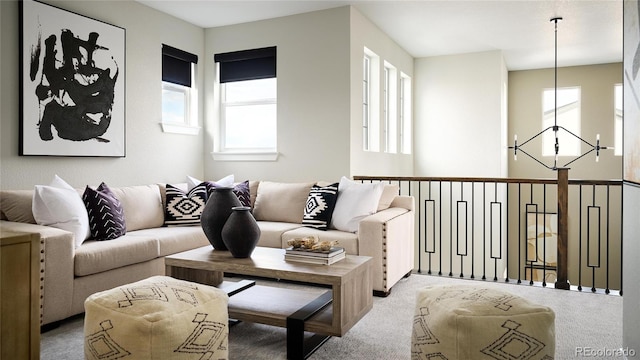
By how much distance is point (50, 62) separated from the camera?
3688 millimetres

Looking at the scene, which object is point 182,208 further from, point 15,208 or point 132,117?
point 15,208

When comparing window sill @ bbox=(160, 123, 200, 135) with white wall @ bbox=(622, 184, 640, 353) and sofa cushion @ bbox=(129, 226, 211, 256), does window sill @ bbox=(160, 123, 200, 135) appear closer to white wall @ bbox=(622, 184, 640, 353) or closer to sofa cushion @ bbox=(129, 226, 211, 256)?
sofa cushion @ bbox=(129, 226, 211, 256)

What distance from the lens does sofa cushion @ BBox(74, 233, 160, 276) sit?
9.52 ft

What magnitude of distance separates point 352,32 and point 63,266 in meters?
3.37

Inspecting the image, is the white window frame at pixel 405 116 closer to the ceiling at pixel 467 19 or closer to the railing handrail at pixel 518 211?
the ceiling at pixel 467 19

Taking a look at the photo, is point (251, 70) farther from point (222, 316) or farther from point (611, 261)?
point (611, 261)

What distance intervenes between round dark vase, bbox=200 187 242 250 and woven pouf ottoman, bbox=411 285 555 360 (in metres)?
1.46

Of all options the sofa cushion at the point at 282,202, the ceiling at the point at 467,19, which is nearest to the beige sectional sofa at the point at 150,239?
the sofa cushion at the point at 282,202

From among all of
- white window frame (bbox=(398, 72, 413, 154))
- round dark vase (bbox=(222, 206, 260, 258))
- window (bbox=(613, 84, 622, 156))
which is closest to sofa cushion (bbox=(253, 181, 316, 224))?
round dark vase (bbox=(222, 206, 260, 258))

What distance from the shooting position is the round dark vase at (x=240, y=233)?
2.67 m

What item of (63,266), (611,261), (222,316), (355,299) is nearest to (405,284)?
(355,299)

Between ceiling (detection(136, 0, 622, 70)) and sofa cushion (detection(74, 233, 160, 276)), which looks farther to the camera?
ceiling (detection(136, 0, 622, 70))

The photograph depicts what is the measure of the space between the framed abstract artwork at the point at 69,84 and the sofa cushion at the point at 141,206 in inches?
19.7

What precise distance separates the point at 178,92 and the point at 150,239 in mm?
2284
